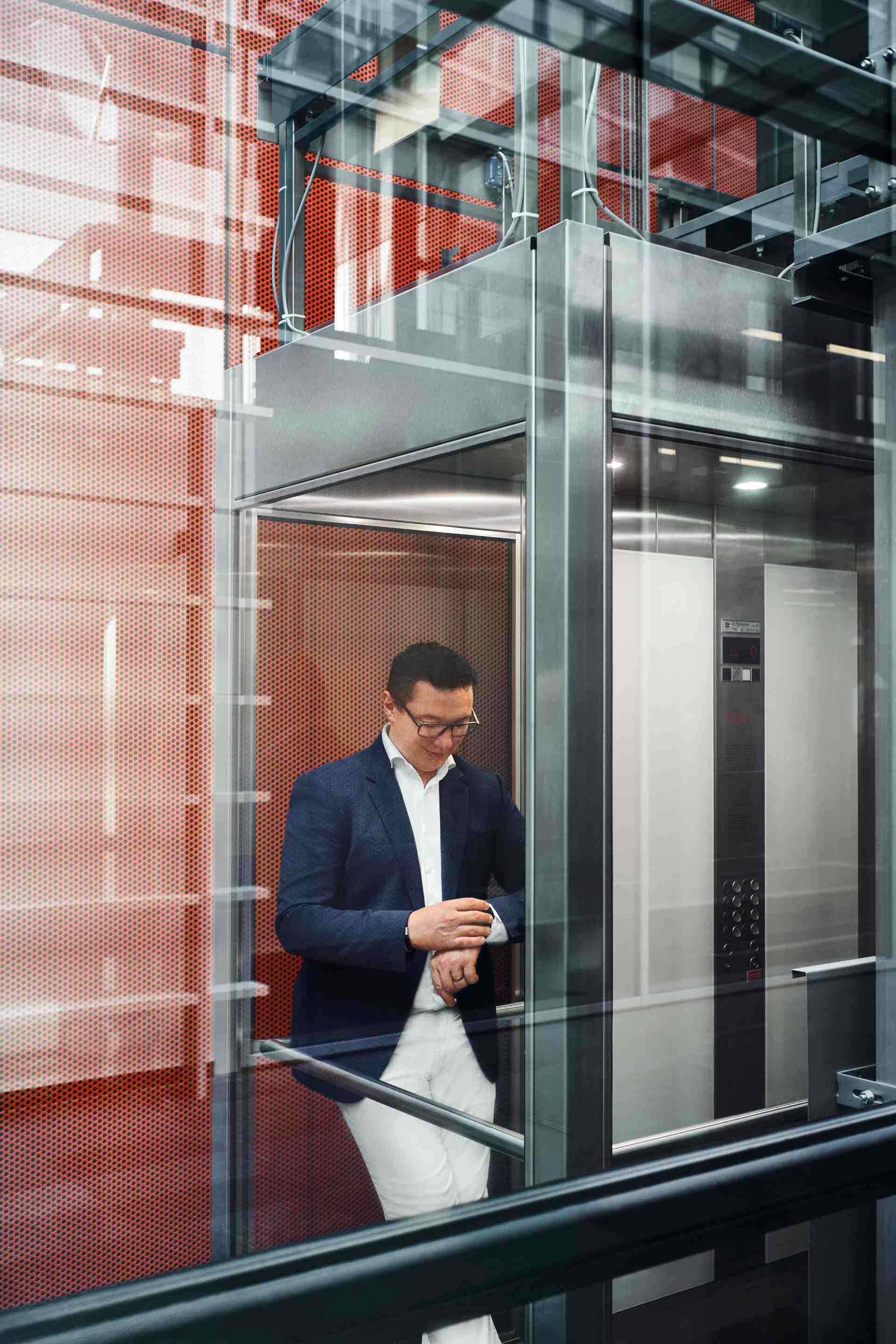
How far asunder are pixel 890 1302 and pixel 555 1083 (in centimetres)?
81

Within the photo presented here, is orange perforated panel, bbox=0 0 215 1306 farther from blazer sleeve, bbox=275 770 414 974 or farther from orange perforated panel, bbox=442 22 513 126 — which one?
orange perforated panel, bbox=442 22 513 126

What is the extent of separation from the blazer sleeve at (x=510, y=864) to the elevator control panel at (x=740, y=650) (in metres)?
0.66

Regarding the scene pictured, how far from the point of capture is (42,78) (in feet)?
4.39

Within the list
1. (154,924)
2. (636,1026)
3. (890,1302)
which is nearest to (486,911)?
(636,1026)

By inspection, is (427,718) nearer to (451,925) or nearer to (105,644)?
(451,925)

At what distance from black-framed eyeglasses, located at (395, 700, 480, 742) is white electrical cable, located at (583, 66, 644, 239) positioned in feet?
2.89

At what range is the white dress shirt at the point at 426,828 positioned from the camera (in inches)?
71.5

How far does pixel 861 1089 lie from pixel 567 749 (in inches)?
34.7

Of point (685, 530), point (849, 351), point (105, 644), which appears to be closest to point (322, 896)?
point (105, 644)

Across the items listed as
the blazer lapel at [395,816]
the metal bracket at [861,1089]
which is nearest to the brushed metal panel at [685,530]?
the blazer lapel at [395,816]

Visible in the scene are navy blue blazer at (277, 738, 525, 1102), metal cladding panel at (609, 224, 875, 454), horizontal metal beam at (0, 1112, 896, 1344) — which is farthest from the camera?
metal cladding panel at (609, 224, 875, 454)

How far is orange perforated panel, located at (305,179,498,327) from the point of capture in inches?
Answer: 67.2

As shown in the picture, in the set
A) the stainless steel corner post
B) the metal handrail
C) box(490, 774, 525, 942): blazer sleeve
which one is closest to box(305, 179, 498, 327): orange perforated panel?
the stainless steel corner post

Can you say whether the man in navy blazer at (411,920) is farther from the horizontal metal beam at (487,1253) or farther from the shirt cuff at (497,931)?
the horizontal metal beam at (487,1253)
